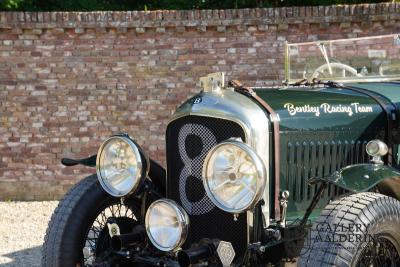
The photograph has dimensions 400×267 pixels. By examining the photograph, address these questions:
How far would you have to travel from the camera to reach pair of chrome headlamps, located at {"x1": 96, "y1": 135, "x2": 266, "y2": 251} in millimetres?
3070

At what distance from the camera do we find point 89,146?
7730 mm

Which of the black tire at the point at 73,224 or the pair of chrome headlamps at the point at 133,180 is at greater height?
the pair of chrome headlamps at the point at 133,180

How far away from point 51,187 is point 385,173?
17.6 ft

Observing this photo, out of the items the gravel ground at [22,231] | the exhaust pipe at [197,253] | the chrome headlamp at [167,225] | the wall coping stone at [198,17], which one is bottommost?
the gravel ground at [22,231]

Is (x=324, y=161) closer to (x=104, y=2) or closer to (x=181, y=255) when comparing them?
(x=181, y=255)

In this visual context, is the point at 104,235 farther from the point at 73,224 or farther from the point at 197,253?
the point at 197,253

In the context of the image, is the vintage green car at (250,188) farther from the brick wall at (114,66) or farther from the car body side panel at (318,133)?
the brick wall at (114,66)

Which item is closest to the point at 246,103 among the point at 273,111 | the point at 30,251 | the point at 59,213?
the point at 273,111

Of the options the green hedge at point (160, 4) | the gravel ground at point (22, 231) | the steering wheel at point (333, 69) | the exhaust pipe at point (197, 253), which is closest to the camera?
the exhaust pipe at point (197, 253)

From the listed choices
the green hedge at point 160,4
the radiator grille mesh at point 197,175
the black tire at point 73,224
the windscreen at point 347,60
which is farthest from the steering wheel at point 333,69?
the green hedge at point 160,4

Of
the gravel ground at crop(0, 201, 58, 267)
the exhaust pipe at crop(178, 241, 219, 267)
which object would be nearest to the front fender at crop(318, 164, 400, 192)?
the exhaust pipe at crop(178, 241, 219, 267)

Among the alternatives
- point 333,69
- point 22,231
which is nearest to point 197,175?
point 333,69

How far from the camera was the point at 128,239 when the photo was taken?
139 inches

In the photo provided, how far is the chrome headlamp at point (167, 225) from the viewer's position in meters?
3.26
